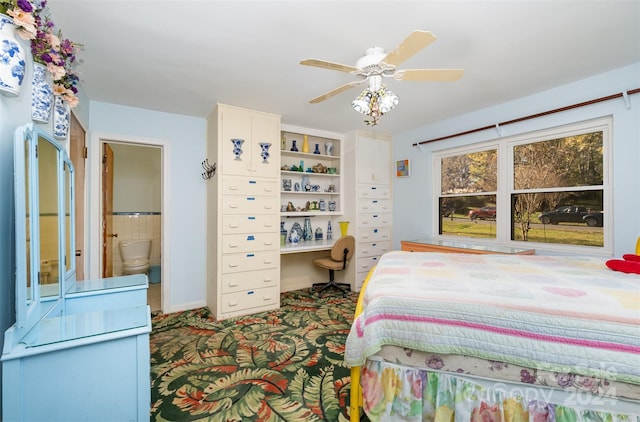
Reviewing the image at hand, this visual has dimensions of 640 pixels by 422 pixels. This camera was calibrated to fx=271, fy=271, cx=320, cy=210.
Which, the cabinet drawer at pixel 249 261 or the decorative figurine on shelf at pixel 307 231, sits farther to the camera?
the decorative figurine on shelf at pixel 307 231

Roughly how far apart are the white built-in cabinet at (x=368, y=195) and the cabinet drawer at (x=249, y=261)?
4.30 ft

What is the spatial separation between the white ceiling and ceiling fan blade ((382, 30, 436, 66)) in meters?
0.30

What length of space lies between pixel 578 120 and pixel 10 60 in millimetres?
4001

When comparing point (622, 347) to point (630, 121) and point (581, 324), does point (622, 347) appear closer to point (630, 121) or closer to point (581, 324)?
point (581, 324)

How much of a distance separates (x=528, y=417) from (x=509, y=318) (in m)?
0.40

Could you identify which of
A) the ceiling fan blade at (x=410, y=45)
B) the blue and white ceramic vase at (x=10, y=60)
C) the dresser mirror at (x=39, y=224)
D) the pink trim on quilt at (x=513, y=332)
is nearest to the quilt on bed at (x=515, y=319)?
the pink trim on quilt at (x=513, y=332)

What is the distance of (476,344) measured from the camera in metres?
1.17

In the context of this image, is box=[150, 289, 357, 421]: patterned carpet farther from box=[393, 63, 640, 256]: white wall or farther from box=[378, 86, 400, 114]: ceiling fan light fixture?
box=[393, 63, 640, 256]: white wall

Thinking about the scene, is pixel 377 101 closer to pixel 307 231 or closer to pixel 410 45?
pixel 410 45

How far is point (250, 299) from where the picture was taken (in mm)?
3225

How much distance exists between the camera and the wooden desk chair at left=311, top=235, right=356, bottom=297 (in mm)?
3781

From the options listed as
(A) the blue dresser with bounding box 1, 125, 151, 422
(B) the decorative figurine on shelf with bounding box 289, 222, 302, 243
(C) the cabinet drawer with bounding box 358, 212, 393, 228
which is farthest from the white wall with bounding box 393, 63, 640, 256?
(A) the blue dresser with bounding box 1, 125, 151, 422

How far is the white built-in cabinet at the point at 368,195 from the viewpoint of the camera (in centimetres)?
410

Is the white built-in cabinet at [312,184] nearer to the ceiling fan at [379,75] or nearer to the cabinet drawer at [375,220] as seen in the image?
the cabinet drawer at [375,220]
